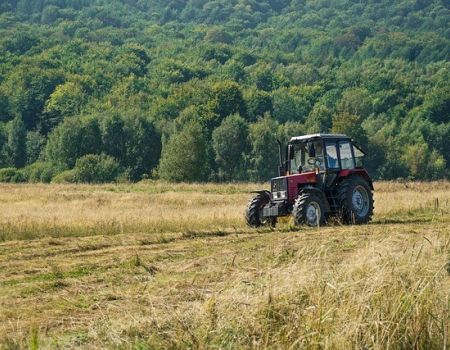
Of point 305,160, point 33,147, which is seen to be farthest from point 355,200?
point 33,147

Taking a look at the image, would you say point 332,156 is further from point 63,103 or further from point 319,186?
point 63,103

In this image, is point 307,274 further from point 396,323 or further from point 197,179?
point 197,179

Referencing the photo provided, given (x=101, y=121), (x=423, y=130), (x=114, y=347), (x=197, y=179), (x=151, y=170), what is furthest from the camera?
(x=423, y=130)

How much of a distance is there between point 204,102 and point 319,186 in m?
70.5

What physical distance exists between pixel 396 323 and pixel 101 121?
237ft

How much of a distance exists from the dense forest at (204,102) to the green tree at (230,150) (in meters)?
0.11

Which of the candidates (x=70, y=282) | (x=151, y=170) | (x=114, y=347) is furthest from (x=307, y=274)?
(x=151, y=170)

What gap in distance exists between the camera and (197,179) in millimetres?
61312

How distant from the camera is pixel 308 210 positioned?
17.8 metres

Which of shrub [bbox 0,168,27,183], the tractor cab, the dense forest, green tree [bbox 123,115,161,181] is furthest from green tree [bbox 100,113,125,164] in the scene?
the tractor cab

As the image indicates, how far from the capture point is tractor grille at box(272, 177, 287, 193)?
18469 mm

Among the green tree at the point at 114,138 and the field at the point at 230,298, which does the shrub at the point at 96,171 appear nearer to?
the green tree at the point at 114,138

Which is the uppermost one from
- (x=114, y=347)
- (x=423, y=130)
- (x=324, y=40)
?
(x=324, y=40)

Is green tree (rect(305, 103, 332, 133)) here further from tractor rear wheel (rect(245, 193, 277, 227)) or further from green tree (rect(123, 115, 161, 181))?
tractor rear wheel (rect(245, 193, 277, 227))
